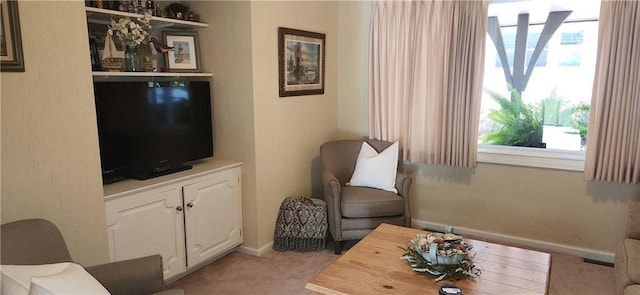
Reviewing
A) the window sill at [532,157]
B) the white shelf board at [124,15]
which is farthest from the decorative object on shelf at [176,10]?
the window sill at [532,157]

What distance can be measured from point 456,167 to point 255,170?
1.78 m

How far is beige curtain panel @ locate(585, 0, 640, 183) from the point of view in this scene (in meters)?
2.92

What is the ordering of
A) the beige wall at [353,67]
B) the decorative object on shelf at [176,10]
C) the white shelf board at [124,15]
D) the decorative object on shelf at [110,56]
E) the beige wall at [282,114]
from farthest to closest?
1. the beige wall at [353,67]
2. the beige wall at [282,114]
3. the decorative object on shelf at [176,10]
4. the decorative object on shelf at [110,56]
5. the white shelf board at [124,15]

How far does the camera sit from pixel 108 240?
7.82 feet

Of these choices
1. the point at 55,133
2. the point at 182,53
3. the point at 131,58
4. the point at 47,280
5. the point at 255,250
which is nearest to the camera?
the point at 47,280

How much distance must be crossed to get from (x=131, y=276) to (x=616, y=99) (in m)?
3.24

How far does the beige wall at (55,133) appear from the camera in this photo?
182 centimetres

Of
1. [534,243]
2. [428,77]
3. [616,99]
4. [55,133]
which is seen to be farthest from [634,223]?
[55,133]

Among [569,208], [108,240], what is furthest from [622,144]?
[108,240]

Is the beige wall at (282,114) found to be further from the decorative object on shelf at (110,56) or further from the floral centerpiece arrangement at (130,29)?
the decorative object on shelf at (110,56)

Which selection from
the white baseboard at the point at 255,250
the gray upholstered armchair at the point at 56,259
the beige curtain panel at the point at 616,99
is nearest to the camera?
the gray upholstered armchair at the point at 56,259

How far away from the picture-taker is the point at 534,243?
3.53 meters

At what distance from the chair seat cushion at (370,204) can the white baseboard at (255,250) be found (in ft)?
2.26

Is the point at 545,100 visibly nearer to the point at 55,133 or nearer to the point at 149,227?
the point at 149,227
